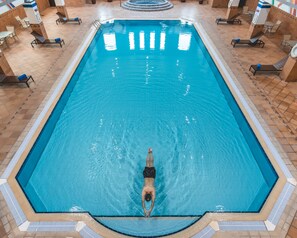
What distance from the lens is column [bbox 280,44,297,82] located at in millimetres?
7417

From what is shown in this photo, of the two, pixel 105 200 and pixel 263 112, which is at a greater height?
pixel 263 112

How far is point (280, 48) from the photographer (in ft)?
34.3

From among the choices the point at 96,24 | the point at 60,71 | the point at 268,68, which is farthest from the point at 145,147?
the point at 96,24

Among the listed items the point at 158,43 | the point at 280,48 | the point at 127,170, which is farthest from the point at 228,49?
the point at 127,170

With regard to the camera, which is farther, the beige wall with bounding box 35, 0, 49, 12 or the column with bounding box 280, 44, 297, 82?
the beige wall with bounding box 35, 0, 49, 12

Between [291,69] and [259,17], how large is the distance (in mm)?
4042

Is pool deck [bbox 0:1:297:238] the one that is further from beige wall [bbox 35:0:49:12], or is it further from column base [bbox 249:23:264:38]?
beige wall [bbox 35:0:49:12]

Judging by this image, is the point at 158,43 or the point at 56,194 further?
the point at 158,43

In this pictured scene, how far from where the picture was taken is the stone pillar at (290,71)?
7508mm

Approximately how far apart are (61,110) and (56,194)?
323 centimetres

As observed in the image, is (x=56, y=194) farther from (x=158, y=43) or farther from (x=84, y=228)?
(x=158, y=43)

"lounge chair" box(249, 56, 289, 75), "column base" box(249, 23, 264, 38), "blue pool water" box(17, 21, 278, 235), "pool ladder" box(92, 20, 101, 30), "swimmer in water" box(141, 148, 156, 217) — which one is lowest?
"blue pool water" box(17, 21, 278, 235)

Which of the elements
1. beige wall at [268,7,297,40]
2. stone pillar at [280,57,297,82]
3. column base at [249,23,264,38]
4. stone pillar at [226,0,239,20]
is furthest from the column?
stone pillar at [226,0,239,20]

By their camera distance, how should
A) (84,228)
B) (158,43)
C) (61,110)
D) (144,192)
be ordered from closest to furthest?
(84,228), (144,192), (61,110), (158,43)
